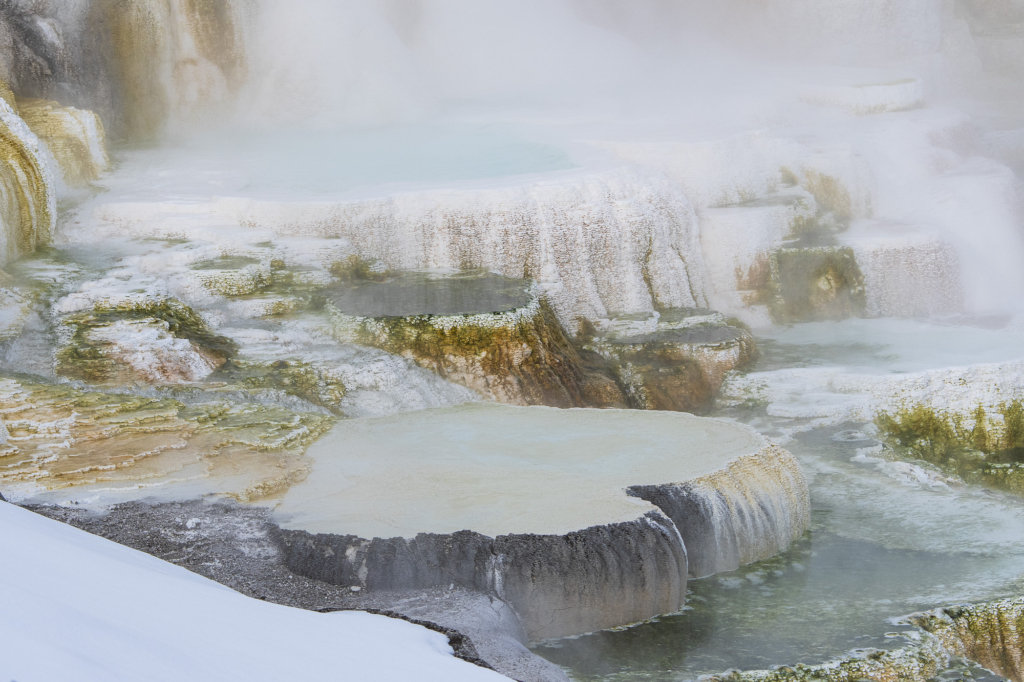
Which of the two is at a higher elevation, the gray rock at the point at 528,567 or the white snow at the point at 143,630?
the white snow at the point at 143,630

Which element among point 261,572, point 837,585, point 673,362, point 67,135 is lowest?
point 837,585

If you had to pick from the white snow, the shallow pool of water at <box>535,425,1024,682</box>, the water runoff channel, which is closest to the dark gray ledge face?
the water runoff channel

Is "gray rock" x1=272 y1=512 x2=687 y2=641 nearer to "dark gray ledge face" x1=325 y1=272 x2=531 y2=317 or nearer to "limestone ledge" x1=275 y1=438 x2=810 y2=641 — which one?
"limestone ledge" x1=275 y1=438 x2=810 y2=641

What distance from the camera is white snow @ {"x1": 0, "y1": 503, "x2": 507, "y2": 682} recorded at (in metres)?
1.61

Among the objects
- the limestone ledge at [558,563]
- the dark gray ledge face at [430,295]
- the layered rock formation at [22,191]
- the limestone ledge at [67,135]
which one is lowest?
the limestone ledge at [558,563]

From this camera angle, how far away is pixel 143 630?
1858mm

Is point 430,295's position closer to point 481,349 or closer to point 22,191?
point 481,349

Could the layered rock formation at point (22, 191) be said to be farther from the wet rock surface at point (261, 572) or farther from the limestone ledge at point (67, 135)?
the wet rock surface at point (261, 572)

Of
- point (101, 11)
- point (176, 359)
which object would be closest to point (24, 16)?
point (101, 11)

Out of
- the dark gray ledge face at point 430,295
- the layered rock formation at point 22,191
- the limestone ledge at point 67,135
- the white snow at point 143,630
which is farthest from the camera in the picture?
the limestone ledge at point 67,135

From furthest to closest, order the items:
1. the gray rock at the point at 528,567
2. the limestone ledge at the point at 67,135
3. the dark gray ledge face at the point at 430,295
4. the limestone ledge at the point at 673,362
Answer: the limestone ledge at the point at 67,135 → the limestone ledge at the point at 673,362 → the dark gray ledge face at the point at 430,295 → the gray rock at the point at 528,567

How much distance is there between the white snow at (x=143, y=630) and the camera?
1610 mm

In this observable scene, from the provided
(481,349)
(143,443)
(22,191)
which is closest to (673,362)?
(481,349)

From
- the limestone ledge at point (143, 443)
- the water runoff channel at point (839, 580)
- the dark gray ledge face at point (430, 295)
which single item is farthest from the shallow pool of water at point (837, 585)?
the dark gray ledge face at point (430, 295)
